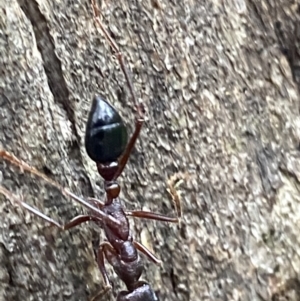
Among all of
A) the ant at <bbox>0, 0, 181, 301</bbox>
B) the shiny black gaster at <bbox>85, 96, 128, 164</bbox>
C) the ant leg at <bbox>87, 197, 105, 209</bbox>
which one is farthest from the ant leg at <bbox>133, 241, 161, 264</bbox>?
the shiny black gaster at <bbox>85, 96, 128, 164</bbox>

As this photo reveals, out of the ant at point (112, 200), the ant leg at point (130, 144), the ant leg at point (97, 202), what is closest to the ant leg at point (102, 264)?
the ant at point (112, 200)

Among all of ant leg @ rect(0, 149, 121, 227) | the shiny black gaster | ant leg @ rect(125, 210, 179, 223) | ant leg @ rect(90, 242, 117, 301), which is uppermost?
the shiny black gaster

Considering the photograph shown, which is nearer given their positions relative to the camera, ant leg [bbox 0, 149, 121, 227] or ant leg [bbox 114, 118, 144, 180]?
ant leg [bbox 0, 149, 121, 227]

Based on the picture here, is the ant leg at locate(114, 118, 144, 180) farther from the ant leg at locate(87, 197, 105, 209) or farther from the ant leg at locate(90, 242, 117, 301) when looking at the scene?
the ant leg at locate(90, 242, 117, 301)

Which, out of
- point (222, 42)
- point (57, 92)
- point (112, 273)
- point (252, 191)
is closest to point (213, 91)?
point (222, 42)

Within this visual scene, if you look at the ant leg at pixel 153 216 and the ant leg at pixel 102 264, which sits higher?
the ant leg at pixel 153 216

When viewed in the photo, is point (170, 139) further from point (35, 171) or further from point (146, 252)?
point (35, 171)

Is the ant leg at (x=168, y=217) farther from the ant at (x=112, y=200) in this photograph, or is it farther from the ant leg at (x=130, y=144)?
the ant leg at (x=130, y=144)
